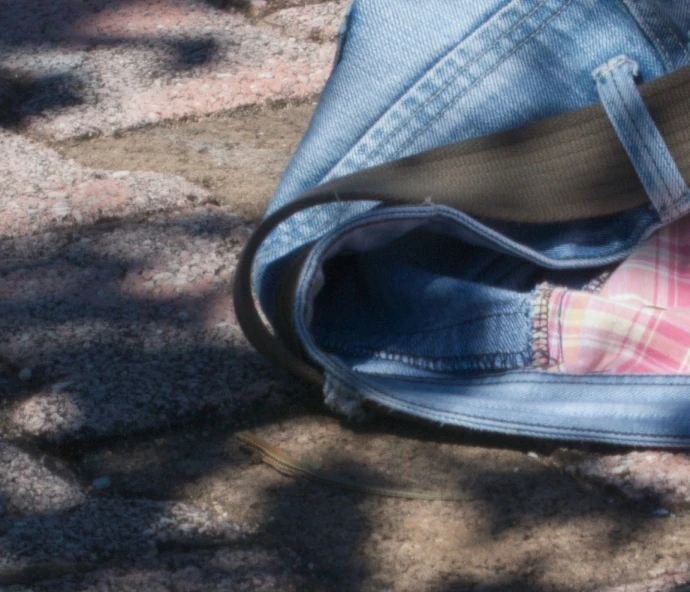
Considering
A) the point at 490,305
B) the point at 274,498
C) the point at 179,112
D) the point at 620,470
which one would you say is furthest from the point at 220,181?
the point at 620,470

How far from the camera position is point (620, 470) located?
141cm

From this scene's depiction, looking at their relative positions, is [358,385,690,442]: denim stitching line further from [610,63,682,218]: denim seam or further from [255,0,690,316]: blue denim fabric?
[610,63,682,218]: denim seam

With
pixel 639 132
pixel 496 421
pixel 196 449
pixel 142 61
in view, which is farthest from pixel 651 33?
pixel 142 61

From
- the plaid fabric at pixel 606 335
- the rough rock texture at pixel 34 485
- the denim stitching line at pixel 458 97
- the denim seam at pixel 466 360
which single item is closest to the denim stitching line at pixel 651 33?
the denim stitching line at pixel 458 97

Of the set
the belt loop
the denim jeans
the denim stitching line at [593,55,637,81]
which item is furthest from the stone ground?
the denim stitching line at [593,55,637,81]

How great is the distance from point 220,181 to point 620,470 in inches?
38.2

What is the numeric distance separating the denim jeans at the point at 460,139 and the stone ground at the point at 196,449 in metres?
0.11

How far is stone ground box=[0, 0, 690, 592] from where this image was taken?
1.27m

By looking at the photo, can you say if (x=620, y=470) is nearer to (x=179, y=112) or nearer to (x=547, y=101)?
(x=547, y=101)

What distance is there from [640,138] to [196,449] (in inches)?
26.9

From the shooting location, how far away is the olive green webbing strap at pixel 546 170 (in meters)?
1.50

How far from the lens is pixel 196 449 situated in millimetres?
1488

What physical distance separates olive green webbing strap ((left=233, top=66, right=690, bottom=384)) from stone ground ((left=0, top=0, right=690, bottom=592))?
14 cm

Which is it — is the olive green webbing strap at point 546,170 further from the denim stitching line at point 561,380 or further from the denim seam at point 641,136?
the denim stitching line at point 561,380
